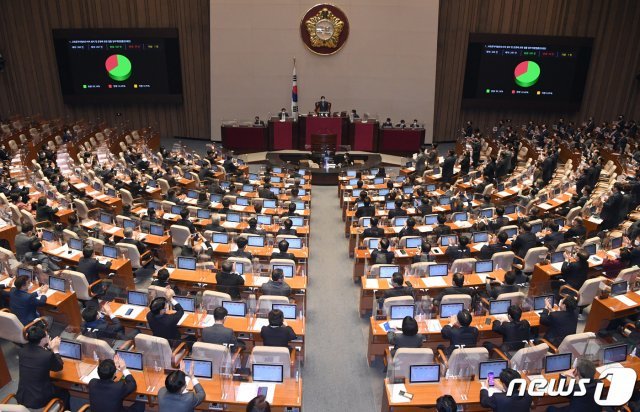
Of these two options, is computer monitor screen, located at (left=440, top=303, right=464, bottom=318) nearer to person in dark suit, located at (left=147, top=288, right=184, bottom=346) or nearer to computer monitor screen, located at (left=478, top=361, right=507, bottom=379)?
computer monitor screen, located at (left=478, top=361, right=507, bottom=379)

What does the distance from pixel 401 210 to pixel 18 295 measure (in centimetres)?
776

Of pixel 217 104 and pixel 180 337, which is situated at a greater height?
pixel 217 104

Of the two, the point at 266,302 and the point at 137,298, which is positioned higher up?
the point at 266,302

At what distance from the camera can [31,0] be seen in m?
21.7

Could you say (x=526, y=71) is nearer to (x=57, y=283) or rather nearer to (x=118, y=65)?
(x=118, y=65)

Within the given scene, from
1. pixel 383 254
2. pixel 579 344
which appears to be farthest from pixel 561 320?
pixel 383 254

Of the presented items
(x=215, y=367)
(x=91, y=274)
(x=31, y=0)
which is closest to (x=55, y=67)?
(x=31, y=0)

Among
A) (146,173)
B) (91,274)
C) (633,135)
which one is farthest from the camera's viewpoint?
(633,135)

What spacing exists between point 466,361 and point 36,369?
16.4 feet

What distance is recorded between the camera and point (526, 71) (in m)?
22.0

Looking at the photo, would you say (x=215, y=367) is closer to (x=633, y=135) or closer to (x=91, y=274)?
(x=91, y=274)

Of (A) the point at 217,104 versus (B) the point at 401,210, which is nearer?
(B) the point at 401,210

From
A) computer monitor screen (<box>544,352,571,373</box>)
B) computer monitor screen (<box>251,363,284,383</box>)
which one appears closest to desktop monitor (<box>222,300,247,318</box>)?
computer monitor screen (<box>251,363,284,383</box>)

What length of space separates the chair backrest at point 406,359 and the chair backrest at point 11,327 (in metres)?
4.86
